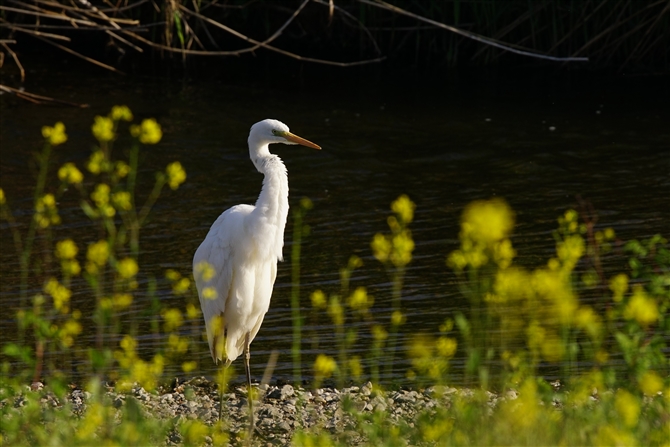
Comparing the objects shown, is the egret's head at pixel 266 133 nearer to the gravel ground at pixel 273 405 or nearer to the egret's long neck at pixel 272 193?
the egret's long neck at pixel 272 193

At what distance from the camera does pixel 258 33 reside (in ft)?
51.8

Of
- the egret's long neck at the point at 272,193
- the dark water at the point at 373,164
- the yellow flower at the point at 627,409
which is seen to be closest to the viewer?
the yellow flower at the point at 627,409

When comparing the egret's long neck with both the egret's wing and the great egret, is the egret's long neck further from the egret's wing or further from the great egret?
the egret's wing

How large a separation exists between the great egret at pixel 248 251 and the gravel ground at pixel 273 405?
183mm

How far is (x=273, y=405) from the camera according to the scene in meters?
5.74

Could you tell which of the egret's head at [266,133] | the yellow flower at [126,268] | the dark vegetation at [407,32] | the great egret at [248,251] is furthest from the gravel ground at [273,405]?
the dark vegetation at [407,32]

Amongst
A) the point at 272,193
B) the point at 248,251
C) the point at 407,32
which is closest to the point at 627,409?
the point at 272,193

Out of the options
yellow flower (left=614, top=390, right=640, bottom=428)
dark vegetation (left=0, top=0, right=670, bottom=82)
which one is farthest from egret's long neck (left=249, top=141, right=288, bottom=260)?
dark vegetation (left=0, top=0, right=670, bottom=82)

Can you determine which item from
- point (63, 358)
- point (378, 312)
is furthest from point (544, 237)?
point (63, 358)

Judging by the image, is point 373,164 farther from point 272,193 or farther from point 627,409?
point 627,409

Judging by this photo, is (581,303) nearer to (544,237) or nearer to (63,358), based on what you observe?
(544,237)

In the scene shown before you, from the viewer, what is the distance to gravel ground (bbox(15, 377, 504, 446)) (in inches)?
210

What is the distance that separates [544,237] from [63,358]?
406 centimetres

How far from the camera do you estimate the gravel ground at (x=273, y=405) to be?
5.33 metres
